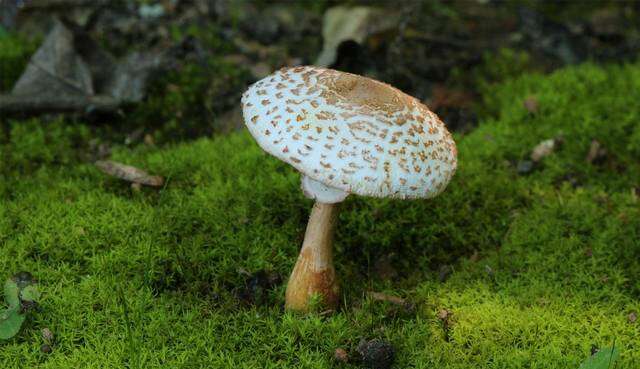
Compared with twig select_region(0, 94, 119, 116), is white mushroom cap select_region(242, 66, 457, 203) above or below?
above

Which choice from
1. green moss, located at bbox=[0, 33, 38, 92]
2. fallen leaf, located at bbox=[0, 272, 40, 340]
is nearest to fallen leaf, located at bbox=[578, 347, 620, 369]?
fallen leaf, located at bbox=[0, 272, 40, 340]

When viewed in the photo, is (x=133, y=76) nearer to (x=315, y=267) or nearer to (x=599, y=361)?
(x=315, y=267)

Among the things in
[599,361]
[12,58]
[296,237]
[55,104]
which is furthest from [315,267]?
[12,58]

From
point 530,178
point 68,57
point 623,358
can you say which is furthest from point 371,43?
point 623,358

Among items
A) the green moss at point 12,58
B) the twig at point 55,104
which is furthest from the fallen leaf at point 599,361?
the green moss at point 12,58

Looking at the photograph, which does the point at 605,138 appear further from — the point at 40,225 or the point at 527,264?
the point at 40,225

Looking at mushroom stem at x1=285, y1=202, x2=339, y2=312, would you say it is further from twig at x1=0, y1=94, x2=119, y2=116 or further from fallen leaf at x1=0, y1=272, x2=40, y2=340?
twig at x1=0, y1=94, x2=119, y2=116
